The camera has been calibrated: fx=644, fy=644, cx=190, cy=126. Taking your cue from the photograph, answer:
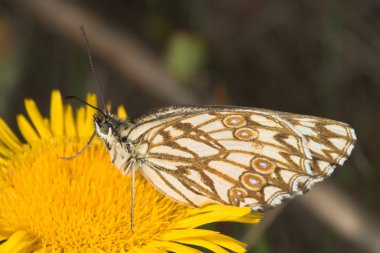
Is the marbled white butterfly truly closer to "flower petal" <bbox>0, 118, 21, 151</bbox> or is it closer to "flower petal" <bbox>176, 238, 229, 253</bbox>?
"flower petal" <bbox>176, 238, 229, 253</bbox>

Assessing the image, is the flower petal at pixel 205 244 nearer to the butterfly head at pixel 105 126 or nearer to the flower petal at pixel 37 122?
the butterfly head at pixel 105 126

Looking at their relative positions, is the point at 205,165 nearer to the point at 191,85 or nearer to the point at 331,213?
the point at 331,213

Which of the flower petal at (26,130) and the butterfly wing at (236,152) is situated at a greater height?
the flower petal at (26,130)

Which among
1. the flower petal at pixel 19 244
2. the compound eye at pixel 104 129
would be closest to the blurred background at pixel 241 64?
the compound eye at pixel 104 129

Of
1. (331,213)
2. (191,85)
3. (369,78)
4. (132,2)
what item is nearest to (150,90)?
(191,85)

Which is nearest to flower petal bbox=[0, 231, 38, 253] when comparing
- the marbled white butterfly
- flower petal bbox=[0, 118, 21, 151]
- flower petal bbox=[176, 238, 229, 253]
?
the marbled white butterfly

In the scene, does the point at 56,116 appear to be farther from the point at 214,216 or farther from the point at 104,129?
the point at 214,216

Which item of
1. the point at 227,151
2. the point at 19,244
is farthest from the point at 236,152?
the point at 19,244

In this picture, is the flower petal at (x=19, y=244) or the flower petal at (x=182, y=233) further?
the flower petal at (x=182, y=233)
